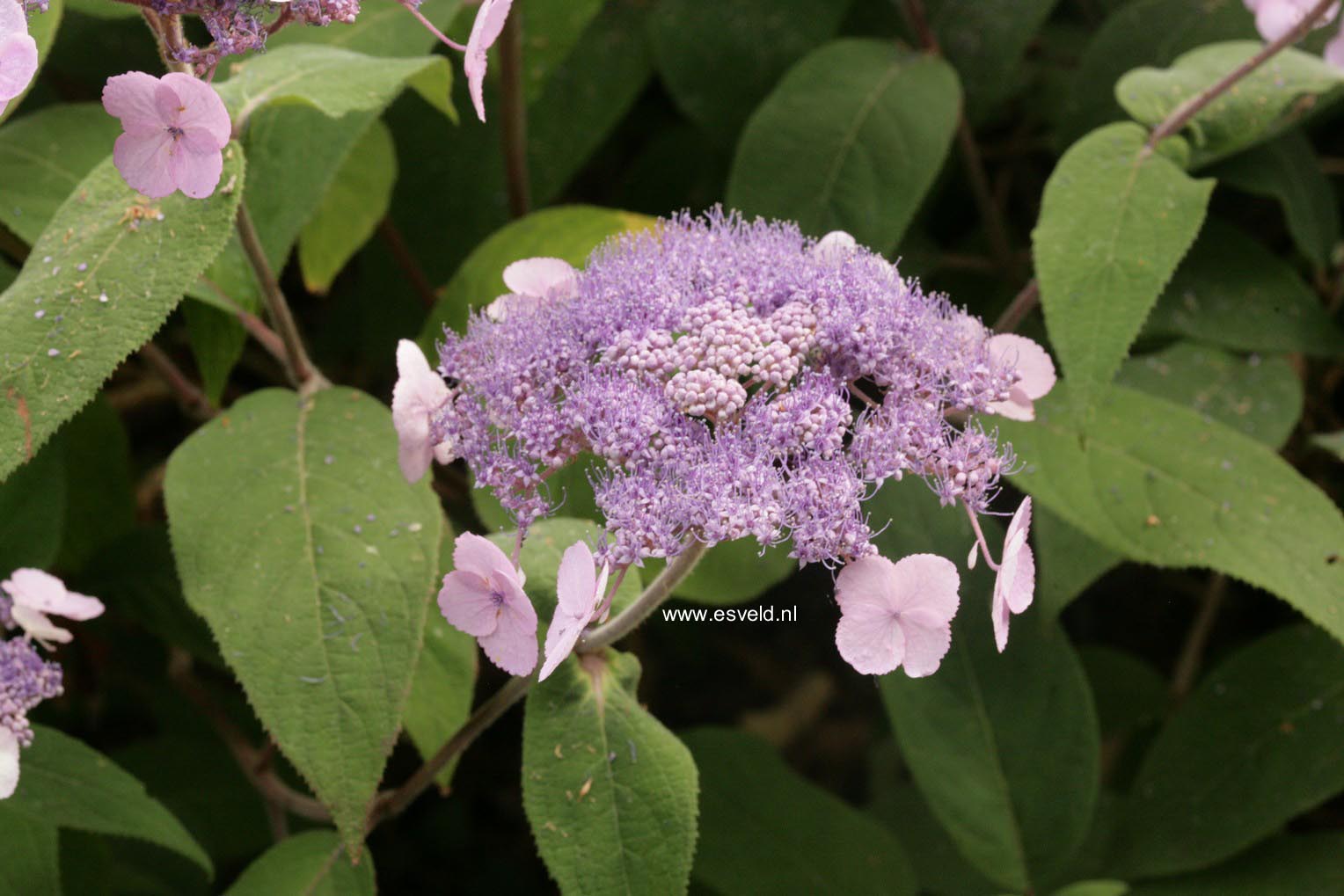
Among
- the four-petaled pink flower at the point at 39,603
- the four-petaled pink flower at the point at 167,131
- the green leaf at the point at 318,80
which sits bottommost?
the four-petaled pink flower at the point at 39,603

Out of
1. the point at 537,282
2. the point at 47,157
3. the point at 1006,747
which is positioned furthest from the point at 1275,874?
the point at 47,157

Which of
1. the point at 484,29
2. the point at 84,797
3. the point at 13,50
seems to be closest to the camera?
the point at 13,50

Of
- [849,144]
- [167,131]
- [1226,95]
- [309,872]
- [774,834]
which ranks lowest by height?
[774,834]

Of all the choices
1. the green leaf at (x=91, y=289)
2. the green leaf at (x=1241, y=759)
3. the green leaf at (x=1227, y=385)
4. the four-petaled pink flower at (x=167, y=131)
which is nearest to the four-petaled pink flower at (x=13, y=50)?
the four-petaled pink flower at (x=167, y=131)

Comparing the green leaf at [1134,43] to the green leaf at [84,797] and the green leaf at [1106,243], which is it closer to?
the green leaf at [1106,243]

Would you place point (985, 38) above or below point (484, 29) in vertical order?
below

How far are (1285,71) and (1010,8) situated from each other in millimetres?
406

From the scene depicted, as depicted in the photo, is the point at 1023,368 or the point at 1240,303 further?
the point at 1240,303

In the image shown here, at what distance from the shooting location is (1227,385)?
4.99 ft

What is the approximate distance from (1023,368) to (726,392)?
28 centimetres

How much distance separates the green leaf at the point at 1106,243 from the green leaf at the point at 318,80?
23.8 inches

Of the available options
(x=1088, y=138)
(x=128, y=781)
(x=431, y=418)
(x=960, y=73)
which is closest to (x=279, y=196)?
(x=431, y=418)

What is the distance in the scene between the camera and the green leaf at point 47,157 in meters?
1.26

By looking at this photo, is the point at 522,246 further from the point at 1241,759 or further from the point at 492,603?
the point at 1241,759
